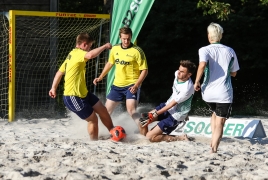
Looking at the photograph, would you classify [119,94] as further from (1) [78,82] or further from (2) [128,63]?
(1) [78,82]

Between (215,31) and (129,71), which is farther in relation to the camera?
(129,71)

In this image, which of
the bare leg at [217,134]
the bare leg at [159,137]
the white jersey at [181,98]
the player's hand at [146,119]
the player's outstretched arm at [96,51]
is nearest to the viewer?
the bare leg at [217,134]

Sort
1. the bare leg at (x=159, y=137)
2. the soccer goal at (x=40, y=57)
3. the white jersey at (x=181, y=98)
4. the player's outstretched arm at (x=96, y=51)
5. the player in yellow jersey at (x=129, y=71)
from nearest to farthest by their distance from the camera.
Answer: the player's outstretched arm at (x=96, y=51) → the white jersey at (x=181, y=98) → the bare leg at (x=159, y=137) → the player in yellow jersey at (x=129, y=71) → the soccer goal at (x=40, y=57)

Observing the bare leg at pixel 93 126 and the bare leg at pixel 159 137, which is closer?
the bare leg at pixel 93 126

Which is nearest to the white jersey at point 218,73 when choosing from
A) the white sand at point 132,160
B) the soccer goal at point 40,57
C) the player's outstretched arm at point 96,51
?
the white sand at point 132,160

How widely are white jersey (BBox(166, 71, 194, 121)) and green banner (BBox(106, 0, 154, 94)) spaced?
2616 mm

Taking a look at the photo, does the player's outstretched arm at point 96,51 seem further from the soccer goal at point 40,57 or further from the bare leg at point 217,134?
the soccer goal at point 40,57

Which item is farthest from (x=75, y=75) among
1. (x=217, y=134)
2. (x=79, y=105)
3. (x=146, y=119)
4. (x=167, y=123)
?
(x=217, y=134)

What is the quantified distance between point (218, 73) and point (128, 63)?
1.95m

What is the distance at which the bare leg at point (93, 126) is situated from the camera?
8.73 meters

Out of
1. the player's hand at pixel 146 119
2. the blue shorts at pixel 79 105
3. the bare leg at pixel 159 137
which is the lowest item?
the bare leg at pixel 159 137

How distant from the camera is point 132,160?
686 centimetres

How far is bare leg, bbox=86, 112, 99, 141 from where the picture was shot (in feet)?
28.6

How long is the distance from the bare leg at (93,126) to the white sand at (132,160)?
421 mm
